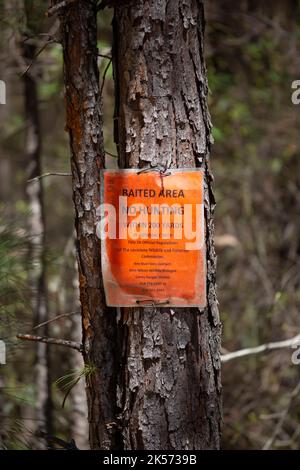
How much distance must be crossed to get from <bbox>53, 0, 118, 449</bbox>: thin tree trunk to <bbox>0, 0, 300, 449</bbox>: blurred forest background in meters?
1.85

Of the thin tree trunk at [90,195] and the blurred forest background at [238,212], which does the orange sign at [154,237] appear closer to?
the thin tree trunk at [90,195]

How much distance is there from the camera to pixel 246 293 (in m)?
5.16

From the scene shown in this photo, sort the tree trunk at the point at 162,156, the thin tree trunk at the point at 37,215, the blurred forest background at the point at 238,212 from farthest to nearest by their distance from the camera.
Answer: the blurred forest background at the point at 238,212 < the thin tree trunk at the point at 37,215 < the tree trunk at the point at 162,156

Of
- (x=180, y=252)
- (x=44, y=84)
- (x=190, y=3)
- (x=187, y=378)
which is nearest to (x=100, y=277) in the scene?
(x=180, y=252)

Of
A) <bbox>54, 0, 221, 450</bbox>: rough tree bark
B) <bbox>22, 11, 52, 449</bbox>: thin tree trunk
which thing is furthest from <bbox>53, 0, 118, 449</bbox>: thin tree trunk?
<bbox>22, 11, 52, 449</bbox>: thin tree trunk

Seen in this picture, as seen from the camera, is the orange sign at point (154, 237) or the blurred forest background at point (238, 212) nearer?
the orange sign at point (154, 237)

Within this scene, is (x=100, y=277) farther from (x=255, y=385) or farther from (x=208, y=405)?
(x=255, y=385)

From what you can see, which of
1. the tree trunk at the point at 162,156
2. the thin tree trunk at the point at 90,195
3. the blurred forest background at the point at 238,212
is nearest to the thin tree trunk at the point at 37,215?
the blurred forest background at the point at 238,212

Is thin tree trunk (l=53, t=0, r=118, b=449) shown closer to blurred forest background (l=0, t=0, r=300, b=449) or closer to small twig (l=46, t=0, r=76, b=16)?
small twig (l=46, t=0, r=76, b=16)

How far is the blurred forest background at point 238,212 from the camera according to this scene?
3.96m

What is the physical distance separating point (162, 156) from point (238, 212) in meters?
3.99
